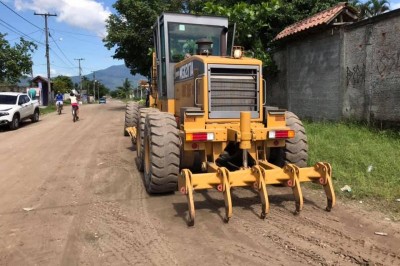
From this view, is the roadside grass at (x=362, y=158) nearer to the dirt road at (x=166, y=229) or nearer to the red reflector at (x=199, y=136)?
the dirt road at (x=166, y=229)

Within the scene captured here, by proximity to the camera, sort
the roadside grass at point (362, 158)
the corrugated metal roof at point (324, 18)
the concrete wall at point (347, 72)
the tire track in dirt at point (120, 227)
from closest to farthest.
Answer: the tire track in dirt at point (120, 227) < the roadside grass at point (362, 158) < the concrete wall at point (347, 72) < the corrugated metal roof at point (324, 18)

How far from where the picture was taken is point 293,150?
22.5 feet

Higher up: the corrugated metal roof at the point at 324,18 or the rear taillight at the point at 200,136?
the corrugated metal roof at the point at 324,18

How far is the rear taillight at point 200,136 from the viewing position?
5.98 meters

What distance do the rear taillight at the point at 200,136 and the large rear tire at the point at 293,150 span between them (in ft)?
4.91

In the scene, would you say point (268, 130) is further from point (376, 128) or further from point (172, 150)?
point (376, 128)

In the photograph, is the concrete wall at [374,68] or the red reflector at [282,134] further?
the concrete wall at [374,68]

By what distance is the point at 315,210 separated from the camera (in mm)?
5648

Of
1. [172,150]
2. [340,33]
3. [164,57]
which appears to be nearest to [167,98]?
[164,57]

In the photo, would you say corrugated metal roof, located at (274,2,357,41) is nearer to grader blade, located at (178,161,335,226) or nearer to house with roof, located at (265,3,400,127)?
house with roof, located at (265,3,400,127)

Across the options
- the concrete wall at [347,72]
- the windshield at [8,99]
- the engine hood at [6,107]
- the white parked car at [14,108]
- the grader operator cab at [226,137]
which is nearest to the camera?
the grader operator cab at [226,137]

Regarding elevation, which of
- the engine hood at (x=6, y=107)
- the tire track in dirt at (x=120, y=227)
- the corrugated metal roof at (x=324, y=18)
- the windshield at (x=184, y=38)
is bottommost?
the tire track in dirt at (x=120, y=227)

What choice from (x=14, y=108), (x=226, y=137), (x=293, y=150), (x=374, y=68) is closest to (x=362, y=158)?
(x=293, y=150)

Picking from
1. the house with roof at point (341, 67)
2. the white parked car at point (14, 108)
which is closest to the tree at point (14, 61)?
the white parked car at point (14, 108)
